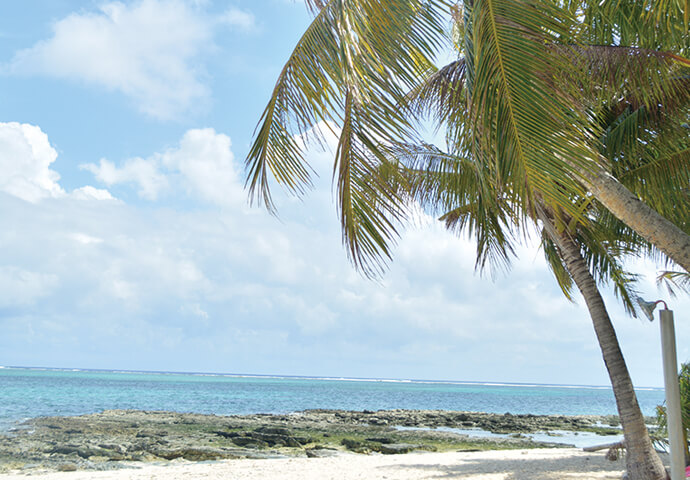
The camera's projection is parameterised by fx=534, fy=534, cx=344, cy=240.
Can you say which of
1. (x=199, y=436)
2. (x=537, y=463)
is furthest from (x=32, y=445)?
(x=537, y=463)

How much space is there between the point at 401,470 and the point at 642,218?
247 inches

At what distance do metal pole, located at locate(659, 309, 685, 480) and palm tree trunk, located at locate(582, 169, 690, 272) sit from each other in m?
0.78

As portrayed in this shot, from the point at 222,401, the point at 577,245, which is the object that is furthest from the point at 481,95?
the point at 222,401

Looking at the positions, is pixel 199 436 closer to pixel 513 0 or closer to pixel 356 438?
pixel 356 438

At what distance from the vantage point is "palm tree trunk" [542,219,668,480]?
20.9 ft

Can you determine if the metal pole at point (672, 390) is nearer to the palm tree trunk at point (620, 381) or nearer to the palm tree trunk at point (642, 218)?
the palm tree trunk at point (642, 218)

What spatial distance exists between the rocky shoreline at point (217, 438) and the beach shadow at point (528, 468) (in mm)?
4070

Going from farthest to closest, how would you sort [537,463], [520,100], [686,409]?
[537,463]
[686,409]
[520,100]

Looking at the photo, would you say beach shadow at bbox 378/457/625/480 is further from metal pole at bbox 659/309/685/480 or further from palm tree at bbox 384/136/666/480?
metal pole at bbox 659/309/685/480

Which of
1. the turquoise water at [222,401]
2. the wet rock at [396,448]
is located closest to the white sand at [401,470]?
the wet rock at [396,448]

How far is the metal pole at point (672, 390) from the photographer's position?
308cm

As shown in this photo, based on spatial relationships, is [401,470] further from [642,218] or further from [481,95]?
[481,95]

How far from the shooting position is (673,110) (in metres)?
5.61

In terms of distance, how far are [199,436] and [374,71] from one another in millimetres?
13963
